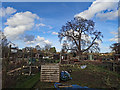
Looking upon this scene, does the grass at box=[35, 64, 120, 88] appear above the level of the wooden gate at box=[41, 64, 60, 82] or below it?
below

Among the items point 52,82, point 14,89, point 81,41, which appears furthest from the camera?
point 81,41

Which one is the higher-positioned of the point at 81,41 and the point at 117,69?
the point at 81,41

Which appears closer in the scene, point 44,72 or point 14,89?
point 14,89

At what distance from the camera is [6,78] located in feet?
14.1

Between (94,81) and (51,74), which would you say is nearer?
(51,74)

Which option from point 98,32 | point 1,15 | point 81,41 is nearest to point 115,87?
point 1,15

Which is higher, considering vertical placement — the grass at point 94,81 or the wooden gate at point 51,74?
the wooden gate at point 51,74

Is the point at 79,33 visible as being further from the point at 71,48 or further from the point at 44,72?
the point at 44,72

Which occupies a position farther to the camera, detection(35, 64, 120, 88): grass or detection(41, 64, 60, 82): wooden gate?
detection(41, 64, 60, 82): wooden gate

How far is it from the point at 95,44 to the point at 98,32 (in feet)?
9.20

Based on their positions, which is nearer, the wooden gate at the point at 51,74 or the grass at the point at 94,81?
the grass at the point at 94,81

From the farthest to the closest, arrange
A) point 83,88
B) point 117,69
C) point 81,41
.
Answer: point 81,41 < point 117,69 < point 83,88

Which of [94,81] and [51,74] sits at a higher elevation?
[51,74]

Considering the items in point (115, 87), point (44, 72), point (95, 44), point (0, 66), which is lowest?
point (115, 87)
